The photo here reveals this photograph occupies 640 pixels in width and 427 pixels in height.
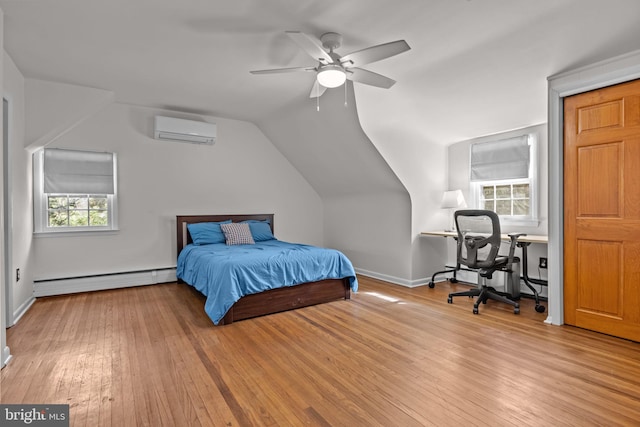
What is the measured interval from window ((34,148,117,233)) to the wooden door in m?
5.26

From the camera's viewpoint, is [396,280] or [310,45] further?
[396,280]

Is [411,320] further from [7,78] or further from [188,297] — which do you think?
[7,78]

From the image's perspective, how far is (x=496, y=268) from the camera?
142 inches

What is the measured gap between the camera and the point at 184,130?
4.72m

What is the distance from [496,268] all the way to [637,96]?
1890mm

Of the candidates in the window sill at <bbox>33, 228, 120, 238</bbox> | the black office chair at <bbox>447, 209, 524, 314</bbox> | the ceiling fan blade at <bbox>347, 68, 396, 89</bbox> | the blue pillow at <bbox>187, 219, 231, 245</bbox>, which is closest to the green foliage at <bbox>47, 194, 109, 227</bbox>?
the window sill at <bbox>33, 228, 120, 238</bbox>

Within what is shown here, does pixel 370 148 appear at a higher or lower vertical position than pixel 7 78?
lower

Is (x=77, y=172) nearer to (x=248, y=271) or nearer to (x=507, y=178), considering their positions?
(x=248, y=271)

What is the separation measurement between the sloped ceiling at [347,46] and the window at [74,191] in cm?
99

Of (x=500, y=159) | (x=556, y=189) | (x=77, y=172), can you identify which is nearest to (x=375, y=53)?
(x=556, y=189)

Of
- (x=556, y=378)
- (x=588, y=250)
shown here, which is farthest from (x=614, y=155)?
(x=556, y=378)

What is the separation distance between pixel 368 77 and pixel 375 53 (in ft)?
1.40

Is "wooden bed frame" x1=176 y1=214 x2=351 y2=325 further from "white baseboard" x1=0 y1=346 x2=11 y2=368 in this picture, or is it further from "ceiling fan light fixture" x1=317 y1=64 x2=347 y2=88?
"ceiling fan light fixture" x1=317 y1=64 x2=347 y2=88

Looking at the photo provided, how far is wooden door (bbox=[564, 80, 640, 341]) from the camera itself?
2.67 m
